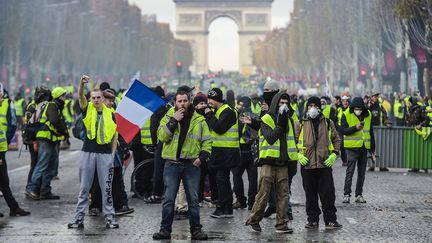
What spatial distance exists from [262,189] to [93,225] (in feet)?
7.07

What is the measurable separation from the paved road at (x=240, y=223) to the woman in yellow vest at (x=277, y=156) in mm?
238

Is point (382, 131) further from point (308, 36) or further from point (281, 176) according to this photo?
point (308, 36)

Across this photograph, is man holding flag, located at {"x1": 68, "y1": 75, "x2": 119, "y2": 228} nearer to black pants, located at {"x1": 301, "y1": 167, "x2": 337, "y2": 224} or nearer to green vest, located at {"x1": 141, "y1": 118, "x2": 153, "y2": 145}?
black pants, located at {"x1": 301, "y1": 167, "x2": 337, "y2": 224}

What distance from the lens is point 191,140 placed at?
1349cm

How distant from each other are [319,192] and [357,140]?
3392mm

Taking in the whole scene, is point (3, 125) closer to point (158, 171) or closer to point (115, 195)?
point (115, 195)

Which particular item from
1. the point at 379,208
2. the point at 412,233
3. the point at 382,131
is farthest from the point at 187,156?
the point at 382,131

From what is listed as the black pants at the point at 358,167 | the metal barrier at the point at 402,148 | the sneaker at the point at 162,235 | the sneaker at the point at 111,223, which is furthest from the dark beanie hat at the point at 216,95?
the metal barrier at the point at 402,148

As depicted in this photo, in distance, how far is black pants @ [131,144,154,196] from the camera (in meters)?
18.1

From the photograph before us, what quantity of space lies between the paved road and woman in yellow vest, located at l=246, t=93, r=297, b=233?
9.4 inches

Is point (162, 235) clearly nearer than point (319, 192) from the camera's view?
Yes

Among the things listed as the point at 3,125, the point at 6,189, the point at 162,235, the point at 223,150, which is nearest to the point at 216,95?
the point at 223,150

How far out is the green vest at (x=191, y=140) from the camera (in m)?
13.4

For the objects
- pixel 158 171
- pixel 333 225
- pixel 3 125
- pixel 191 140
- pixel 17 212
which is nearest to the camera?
pixel 191 140
